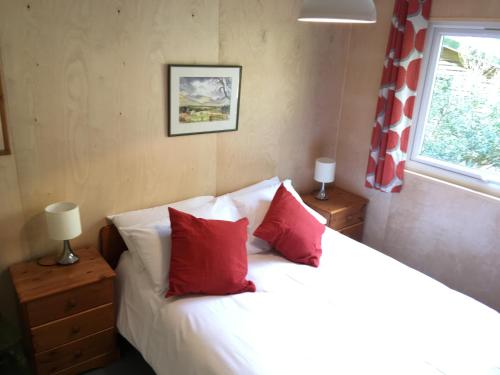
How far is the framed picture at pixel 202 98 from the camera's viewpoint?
2.43 metres

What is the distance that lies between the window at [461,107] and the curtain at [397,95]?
0.11m

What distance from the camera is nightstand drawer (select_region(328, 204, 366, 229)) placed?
3.08 meters

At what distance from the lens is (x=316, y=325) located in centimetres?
190

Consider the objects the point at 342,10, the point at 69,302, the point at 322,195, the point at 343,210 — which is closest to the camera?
the point at 342,10

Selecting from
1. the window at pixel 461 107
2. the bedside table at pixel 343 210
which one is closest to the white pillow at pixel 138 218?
the bedside table at pixel 343 210

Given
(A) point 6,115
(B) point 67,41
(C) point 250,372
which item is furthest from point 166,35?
(C) point 250,372

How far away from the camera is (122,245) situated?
2525mm

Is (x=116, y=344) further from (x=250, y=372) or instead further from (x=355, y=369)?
(x=355, y=369)

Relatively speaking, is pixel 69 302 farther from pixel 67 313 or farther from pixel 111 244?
pixel 111 244

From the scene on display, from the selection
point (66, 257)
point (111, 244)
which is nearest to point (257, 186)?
point (111, 244)

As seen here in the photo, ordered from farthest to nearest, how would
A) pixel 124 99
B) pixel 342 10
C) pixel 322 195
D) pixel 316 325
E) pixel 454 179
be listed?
pixel 322 195 < pixel 454 179 < pixel 124 99 < pixel 316 325 < pixel 342 10

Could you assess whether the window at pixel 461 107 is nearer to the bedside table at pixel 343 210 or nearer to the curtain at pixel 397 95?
the curtain at pixel 397 95

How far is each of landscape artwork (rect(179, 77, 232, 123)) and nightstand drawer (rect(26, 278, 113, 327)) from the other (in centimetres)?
109

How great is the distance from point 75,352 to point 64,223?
0.68m
